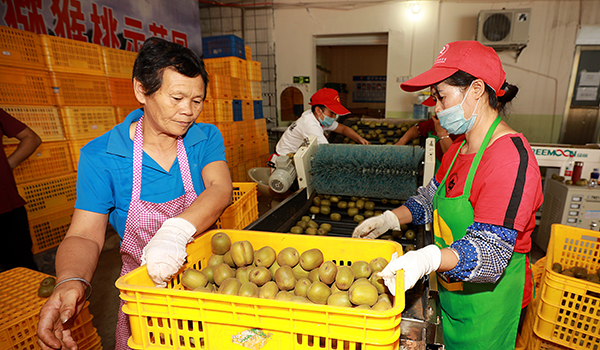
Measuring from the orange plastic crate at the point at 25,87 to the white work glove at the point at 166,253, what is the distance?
11.0 feet

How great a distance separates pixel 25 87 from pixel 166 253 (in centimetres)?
353

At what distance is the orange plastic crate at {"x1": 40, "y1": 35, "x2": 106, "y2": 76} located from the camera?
3281 mm

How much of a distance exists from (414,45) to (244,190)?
18.8ft

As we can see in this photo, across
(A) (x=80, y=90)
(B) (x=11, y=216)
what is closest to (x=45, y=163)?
(A) (x=80, y=90)

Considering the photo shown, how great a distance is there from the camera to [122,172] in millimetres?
1196

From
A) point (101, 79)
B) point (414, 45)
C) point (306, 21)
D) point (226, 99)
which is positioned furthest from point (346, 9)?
point (101, 79)

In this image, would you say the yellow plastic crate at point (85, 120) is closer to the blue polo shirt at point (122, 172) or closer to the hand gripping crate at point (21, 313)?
the hand gripping crate at point (21, 313)

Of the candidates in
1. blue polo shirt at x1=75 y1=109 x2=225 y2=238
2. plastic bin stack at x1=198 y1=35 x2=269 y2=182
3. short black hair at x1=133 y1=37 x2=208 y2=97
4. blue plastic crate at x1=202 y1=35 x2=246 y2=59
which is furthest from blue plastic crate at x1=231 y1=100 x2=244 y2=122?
short black hair at x1=133 y1=37 x2=208 y2=97

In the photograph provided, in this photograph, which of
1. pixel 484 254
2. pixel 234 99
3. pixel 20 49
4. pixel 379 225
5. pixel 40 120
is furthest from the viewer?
pixel 234 99

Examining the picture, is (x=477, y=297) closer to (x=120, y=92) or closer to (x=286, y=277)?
(x=286, y=277)

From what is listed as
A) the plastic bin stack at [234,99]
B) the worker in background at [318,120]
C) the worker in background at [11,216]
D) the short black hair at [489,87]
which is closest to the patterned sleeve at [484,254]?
the short black hair at [489,87]

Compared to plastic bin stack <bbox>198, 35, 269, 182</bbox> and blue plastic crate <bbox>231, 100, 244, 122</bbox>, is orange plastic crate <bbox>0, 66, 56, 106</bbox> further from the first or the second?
blue plastic crate <bbox>231, 100, 244, 122</bbox>

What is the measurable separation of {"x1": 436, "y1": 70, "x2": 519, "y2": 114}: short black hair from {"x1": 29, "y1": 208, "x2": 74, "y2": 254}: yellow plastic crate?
13.5 ft

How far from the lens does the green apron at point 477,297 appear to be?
1180mm
